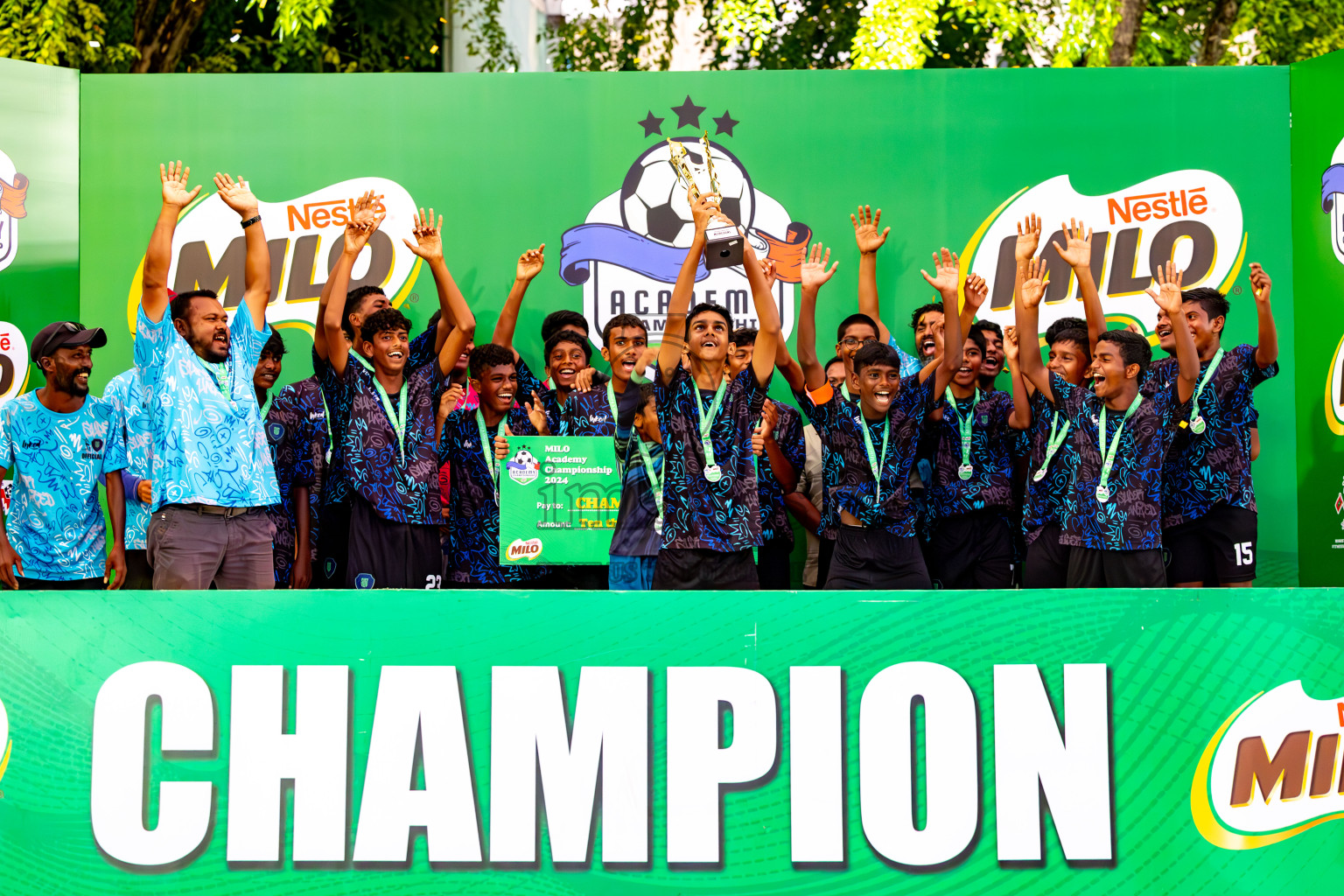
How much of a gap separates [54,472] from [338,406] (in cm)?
135

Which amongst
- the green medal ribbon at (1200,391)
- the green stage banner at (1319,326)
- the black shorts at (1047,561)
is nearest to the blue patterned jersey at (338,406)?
the black shorts at (1047,561)

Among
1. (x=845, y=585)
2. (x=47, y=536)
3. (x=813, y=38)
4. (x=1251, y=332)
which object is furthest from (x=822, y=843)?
(x=813, y=38)

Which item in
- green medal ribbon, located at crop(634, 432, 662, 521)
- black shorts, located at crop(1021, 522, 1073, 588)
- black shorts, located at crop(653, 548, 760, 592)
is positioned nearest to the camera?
black shorts, located at crop(653, 548, 760, 592)

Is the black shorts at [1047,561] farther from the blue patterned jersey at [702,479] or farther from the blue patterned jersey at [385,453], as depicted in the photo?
the blue patterned jersey at [385,453]

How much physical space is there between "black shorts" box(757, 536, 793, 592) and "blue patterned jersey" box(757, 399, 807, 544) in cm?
3

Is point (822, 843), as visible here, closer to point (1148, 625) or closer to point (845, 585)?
point (1148, 625)

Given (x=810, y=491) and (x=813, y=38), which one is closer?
(x=810, y=491)

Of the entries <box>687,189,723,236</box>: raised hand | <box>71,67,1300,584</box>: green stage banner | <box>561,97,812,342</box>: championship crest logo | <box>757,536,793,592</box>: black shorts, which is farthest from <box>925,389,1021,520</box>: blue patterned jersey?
<box>687,189,723,236</box>: raised hand

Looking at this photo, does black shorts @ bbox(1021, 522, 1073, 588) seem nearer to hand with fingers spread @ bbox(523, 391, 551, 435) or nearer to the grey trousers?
hand with fingers spread @ bbox(523, 391, 551, 435)

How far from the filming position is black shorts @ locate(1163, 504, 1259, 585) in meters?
5.67

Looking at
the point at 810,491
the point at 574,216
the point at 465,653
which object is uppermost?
the point at 574,216

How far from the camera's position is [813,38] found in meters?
12.7

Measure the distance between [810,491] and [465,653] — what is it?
3004 millimetres

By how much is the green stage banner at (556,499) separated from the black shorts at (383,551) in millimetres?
464
